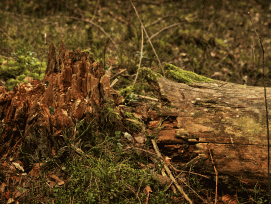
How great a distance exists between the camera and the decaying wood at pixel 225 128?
2209 mm

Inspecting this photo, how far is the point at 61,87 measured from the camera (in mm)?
2902

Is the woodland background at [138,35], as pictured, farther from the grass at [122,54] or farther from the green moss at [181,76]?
the green moss at [181,76]

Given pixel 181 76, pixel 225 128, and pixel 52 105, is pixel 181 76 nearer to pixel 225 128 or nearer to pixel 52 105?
pixel 225 128

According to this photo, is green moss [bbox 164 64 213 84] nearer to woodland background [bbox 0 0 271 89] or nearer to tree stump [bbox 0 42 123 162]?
tree stump [bbox 0 42 123 162]

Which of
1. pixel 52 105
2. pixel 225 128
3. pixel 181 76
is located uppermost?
pixel 181 76

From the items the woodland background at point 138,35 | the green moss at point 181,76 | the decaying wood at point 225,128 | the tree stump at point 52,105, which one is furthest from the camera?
the woodland background at point 138,35

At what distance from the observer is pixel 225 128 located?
2.30 metres

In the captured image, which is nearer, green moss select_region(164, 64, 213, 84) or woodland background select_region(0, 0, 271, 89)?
green moss select_region(164, 64, 213, 84)

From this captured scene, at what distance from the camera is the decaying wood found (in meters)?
2.21

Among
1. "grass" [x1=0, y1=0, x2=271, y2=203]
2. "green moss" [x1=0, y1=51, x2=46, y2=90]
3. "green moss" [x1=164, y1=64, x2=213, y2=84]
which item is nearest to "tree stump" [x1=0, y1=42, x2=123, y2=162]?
"grass" [x1=0, y1=0, x2=271, y2=203]

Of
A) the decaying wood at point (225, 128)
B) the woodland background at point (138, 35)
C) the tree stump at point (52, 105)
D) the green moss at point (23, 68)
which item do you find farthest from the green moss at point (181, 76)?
the green moss at point (23, 68)

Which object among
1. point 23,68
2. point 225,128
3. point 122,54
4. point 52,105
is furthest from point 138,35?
point 225,128

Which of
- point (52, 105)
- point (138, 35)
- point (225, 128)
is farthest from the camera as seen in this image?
point (138, 35)

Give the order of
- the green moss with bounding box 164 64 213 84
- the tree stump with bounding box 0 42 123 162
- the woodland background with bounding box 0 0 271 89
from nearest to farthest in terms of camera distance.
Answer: the tree stump with bounding box 0 42 123 162 → the green moss with bounding box 164 64 213 84 → the woodland background with bounding box 0 0 271 89
